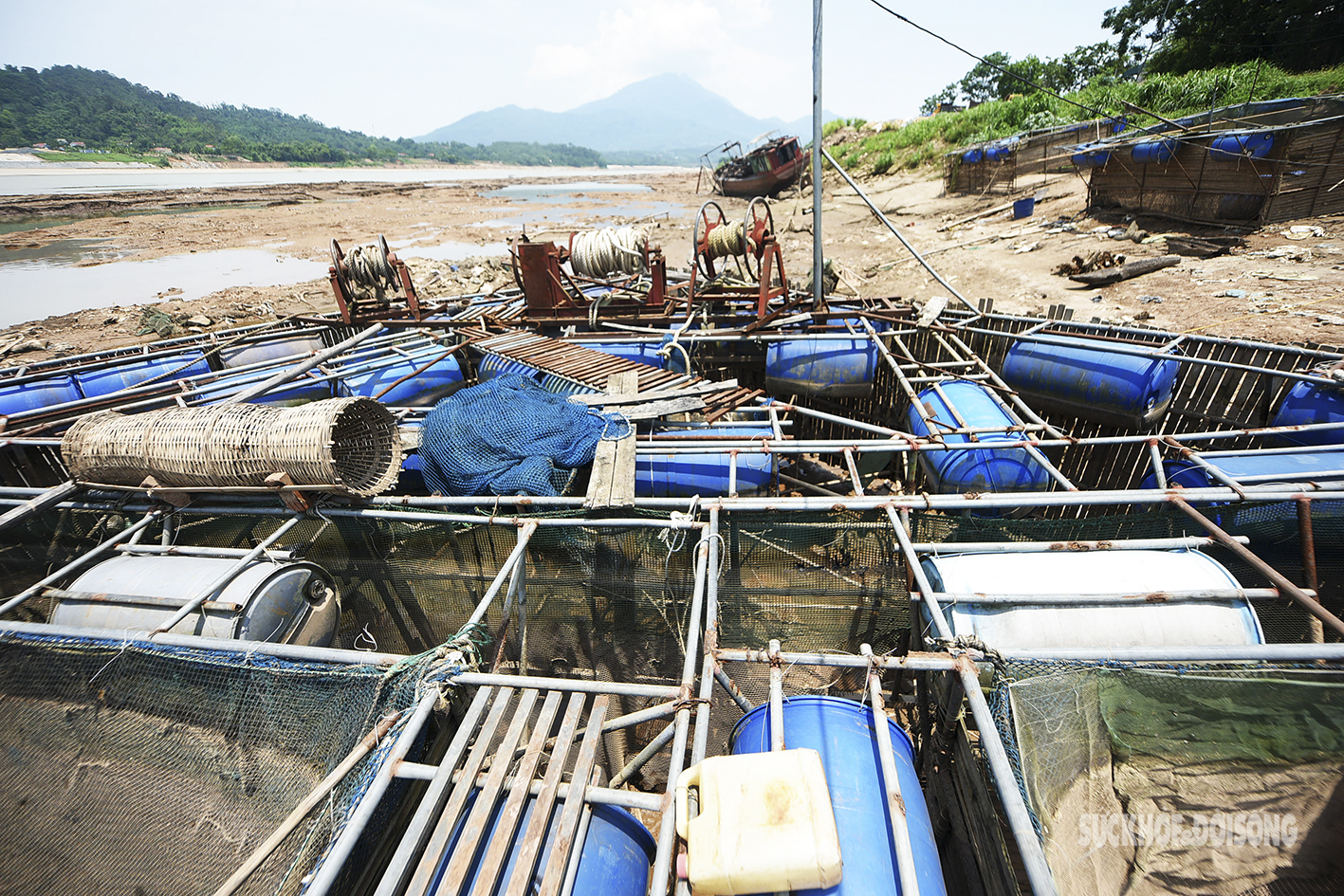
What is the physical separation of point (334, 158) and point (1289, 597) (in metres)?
143

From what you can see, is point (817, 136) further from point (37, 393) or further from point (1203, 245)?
point (37, 393)

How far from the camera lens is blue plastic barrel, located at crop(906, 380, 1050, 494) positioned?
19.3ft

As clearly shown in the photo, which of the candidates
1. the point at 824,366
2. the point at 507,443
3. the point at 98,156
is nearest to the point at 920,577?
the point at 507,443

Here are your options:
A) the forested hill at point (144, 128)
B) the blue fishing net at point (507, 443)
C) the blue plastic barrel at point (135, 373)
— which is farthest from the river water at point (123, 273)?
the forested hill at point (144, 128)

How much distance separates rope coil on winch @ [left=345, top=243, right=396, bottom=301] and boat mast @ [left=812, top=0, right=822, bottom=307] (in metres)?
8.28

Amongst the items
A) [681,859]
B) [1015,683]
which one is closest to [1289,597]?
[1015,683]

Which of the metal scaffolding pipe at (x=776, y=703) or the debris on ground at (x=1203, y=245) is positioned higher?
the metal scaffolding pipe at (x=776, y=703)

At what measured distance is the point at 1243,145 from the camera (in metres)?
14.1

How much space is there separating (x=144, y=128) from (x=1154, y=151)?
164 meters

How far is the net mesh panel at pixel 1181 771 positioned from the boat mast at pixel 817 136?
314 inches

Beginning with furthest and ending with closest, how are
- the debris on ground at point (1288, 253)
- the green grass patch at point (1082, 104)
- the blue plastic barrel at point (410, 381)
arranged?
1. the green grass patch at point (1082, 104)
2. the debris on ground at point (1288, 253)
3. the blue plastic barrel at point (410, 381)

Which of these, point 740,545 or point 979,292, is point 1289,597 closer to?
point 740,545

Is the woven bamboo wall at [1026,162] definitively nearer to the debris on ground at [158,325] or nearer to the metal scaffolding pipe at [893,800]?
the metal scaffolding pipe at [893,800]

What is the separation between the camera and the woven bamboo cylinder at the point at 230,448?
4.87 metres
